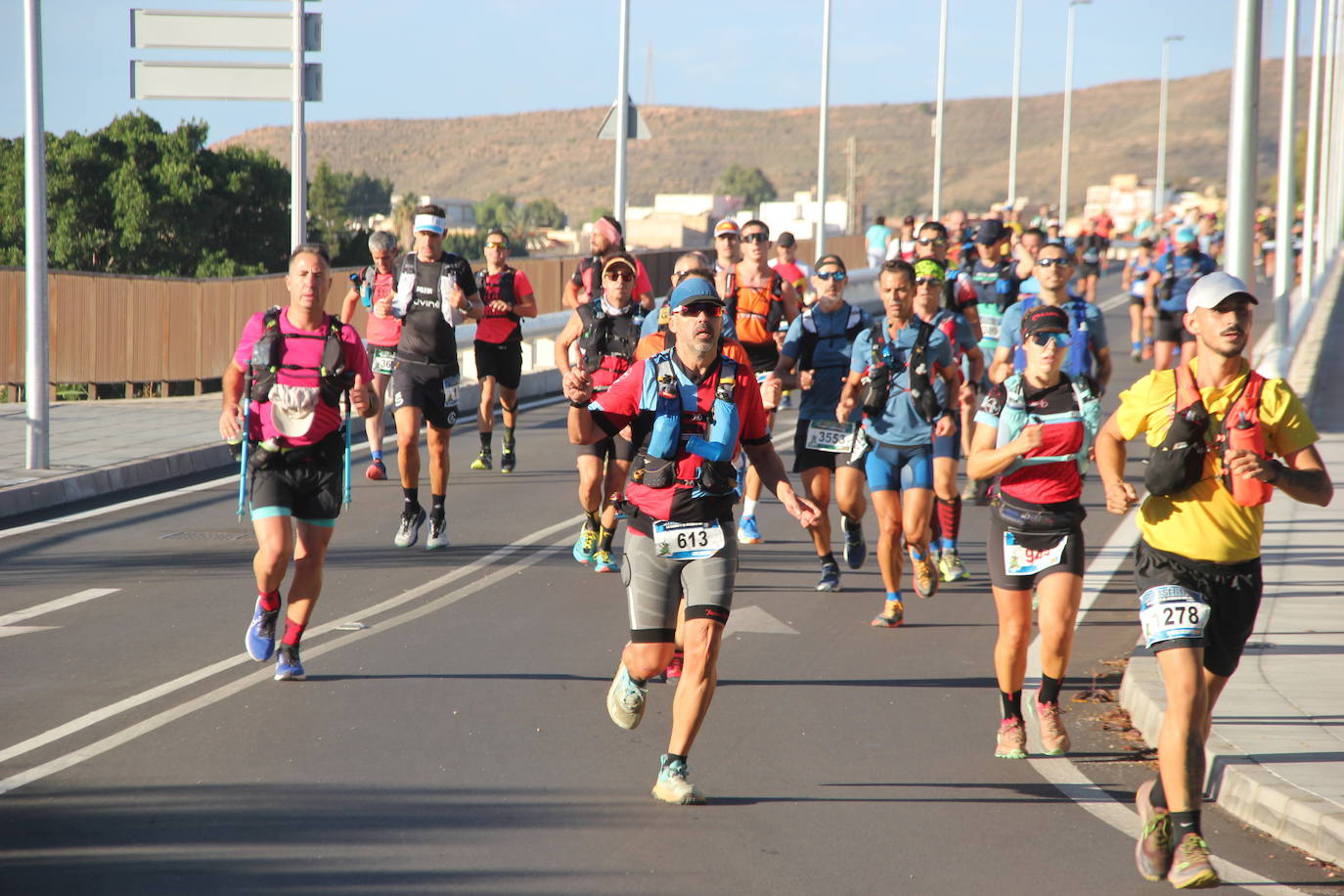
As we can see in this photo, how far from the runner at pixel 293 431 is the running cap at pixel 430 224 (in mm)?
3684

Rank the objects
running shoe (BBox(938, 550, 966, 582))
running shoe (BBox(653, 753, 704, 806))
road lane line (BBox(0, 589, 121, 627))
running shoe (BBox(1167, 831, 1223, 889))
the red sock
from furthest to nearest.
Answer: running shoe (BBox(938, 550, 966, 582)), the red sock, road lane line (BBox(0, 589, 121, 627)), running shoe (BBox(653, 753, 704, 806)), running shoe (BBox(1167, 831, 1223, 889))

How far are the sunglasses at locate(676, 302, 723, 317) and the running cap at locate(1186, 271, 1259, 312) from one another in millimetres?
1648

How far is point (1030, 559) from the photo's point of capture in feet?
22.7

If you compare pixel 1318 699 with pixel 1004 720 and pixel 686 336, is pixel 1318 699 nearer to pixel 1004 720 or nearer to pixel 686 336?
pixel 1004 720

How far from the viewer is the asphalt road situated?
18.3ft

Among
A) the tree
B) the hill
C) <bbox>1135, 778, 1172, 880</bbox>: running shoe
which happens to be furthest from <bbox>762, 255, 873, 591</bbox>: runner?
the hill

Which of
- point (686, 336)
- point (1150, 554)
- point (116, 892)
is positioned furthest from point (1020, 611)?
point (116, 892)

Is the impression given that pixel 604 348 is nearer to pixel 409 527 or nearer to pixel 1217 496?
pixel 409 527

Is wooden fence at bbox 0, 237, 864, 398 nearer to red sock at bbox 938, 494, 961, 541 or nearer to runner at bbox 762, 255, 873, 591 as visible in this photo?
runner at bbox 762, 255, 873, 591

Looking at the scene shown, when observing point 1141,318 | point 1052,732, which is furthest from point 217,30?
point 1052,732

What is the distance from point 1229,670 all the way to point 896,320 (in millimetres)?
4159

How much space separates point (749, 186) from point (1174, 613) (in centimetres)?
14536

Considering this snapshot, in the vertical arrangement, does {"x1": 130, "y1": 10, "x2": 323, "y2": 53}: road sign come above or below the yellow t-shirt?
above

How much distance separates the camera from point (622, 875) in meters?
5.45
